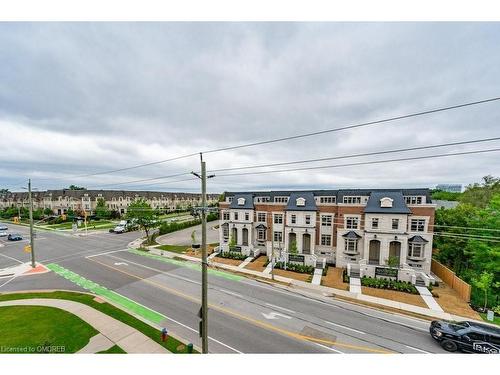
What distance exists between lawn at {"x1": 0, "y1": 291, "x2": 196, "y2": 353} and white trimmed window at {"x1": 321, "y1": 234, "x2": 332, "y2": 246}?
66.2 feet

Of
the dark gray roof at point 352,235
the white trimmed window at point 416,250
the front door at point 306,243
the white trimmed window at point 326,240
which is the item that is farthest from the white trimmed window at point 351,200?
the white trimmed window at point 416,250

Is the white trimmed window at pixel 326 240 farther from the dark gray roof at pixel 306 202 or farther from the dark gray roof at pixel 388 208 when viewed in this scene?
the dark gray roof at pixel 388 208

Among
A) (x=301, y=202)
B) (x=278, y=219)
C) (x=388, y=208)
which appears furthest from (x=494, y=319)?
(x=278, y=219)

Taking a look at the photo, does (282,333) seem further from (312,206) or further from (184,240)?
(184,240)

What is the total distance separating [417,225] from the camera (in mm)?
22203

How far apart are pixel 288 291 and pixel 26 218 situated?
275 ft

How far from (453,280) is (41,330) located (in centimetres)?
3145

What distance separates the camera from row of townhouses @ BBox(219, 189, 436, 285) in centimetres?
2170

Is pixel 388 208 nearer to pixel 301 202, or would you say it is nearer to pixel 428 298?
pixel 428 298

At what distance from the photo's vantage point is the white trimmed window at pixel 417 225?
22.0m

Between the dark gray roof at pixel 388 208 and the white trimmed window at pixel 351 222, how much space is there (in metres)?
1.83

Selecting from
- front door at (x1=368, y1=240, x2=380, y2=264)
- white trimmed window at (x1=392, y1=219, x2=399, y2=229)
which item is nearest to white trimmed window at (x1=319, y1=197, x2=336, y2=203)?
front door at (x1=368, y1=240, x2=380, y2=264)

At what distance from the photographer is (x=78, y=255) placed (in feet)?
92.8

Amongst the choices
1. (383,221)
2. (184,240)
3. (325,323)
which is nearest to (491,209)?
(383,221)
